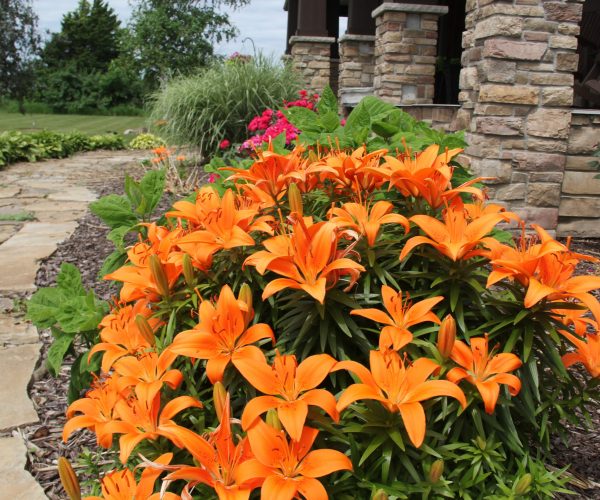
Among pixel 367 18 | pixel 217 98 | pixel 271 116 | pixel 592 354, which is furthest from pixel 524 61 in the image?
pixel 367 18

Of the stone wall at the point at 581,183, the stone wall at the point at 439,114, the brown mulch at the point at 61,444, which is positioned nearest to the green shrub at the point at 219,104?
the stone wall at the point at 439,114

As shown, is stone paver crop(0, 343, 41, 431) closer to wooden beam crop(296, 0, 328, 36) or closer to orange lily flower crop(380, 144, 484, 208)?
orange lily flower crop(380, 144, 484, 208)

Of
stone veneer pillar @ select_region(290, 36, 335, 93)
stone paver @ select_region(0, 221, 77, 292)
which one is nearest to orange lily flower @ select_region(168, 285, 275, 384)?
stone paver @ select_region(0, 221, 77, 292)

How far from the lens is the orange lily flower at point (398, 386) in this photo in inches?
39.4

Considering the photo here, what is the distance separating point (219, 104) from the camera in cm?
736

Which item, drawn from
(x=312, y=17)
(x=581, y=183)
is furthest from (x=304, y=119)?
(x=312, y=17)

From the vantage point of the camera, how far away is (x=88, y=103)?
26.2 meters

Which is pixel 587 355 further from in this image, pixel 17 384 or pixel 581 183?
pixel 581 183

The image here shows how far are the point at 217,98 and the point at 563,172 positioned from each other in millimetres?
4318

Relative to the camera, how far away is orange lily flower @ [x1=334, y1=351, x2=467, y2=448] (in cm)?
100

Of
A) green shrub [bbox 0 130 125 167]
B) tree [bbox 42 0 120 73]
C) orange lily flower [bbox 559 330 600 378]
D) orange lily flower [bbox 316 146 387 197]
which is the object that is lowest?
green shrub [bbox 0 130 125 167]

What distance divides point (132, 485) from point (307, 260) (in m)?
0.51

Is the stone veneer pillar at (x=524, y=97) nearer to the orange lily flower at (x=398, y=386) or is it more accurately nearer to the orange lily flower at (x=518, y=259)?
the orange lily flower at (x=518, y=259)

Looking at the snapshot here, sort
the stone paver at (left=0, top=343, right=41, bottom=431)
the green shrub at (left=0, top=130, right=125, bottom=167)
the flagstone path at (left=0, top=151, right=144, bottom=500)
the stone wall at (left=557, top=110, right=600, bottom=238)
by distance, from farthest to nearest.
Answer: the green shrub at (left=0, top=130, right=125, bottom=167) < the stone wall at (left=557, top=110, right=600, bottom=238) < the stone paver at (left=0, top=343, right=41, bottom=431) < the flagstone path at (left=0, top=151, right=144, bottom=500)
